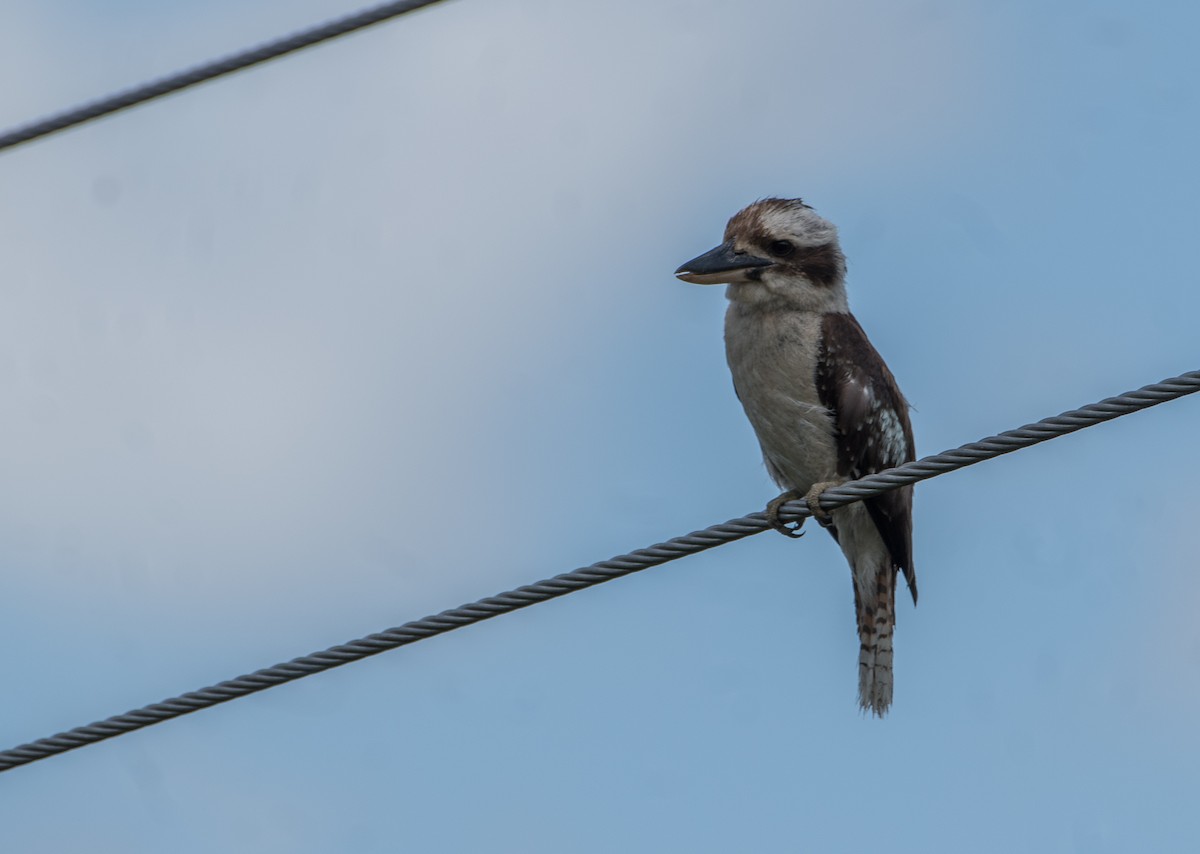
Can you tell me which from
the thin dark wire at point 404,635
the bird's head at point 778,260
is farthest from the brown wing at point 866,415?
the thin dark wire at point 404,635

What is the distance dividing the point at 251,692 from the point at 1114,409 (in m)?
2.54

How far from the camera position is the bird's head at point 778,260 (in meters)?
6.97

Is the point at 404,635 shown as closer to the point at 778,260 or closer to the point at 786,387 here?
the point at 786,387

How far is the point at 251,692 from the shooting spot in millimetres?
4633

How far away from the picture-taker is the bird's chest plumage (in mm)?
6816

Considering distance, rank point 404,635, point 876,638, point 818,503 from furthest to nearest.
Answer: point 876,638
point 818,503
point 404,635

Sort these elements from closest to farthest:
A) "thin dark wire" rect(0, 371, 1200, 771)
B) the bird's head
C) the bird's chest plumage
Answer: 1. "thin dark wire" rect(0, 371, 1200, 771)
2. the bird's chest plumage
3. the bird's head

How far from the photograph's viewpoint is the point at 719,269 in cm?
698

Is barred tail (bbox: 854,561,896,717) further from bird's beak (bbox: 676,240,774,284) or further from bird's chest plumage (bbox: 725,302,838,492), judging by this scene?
bird's beak (bbox: 676,240,774,284)

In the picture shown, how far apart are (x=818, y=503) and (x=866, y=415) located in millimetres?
1372

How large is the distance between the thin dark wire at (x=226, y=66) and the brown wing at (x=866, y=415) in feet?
7.65

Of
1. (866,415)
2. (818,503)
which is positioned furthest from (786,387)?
(818,503)

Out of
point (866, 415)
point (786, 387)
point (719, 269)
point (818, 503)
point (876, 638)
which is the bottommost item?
point (876, 638)

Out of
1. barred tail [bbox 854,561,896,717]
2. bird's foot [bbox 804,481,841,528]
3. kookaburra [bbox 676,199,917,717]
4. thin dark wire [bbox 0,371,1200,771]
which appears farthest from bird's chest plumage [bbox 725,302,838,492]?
thin dark wire [bbox 0,371,1200,771]
